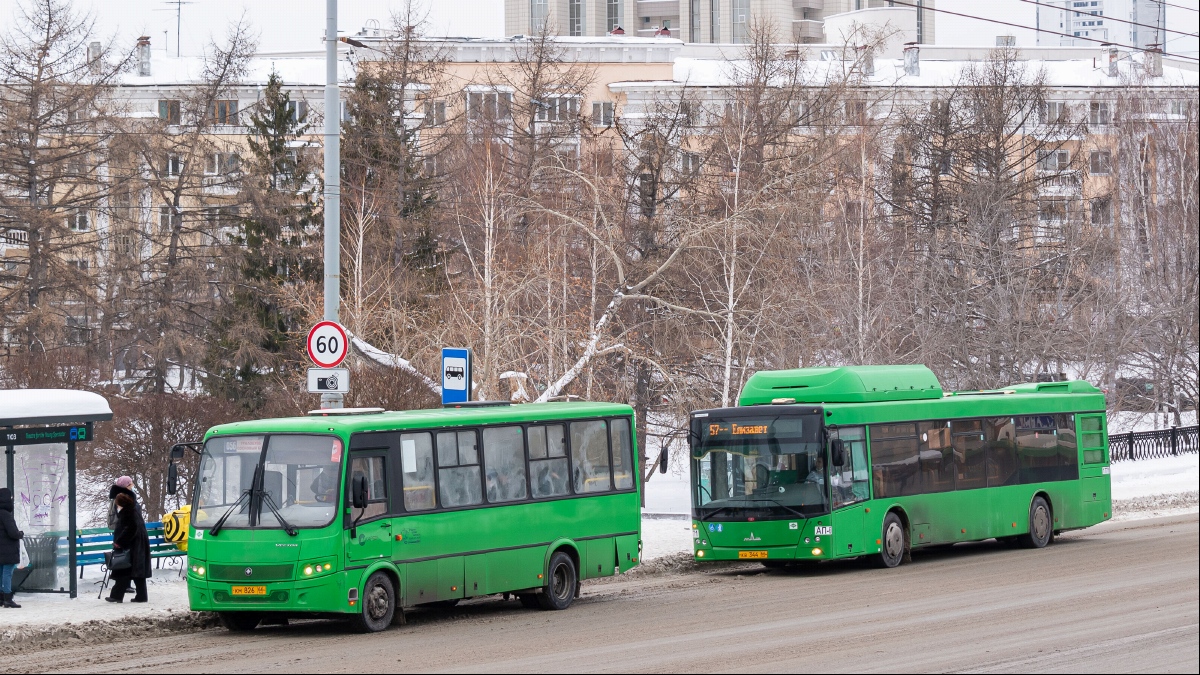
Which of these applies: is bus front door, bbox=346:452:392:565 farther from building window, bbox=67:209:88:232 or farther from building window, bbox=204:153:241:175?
building window, bbox=204:153:241:175

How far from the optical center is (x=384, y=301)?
1246 inches

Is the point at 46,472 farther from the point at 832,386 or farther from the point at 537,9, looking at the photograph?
the point at 537,9

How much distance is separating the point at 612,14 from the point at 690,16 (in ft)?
20.6

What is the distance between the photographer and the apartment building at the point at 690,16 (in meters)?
107

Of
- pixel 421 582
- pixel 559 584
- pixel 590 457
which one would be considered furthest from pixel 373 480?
pixel 590 457

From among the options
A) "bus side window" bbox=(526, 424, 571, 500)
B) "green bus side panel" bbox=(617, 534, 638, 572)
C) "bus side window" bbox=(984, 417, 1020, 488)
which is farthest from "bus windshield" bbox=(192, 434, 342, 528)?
"bus side window" bbox=(984, 417, 1020, 488)

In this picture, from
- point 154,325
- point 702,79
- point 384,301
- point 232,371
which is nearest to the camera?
point 384,301

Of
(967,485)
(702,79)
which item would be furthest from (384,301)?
(702,79)

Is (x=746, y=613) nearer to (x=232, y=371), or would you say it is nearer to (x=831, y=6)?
(x=232, y=371)

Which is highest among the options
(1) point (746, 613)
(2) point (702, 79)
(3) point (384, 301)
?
(2) point (702, 79)

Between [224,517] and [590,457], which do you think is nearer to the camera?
[224,517]

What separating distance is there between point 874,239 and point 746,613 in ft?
89.5

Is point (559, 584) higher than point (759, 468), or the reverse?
point (759, 468)

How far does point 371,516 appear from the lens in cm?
1577
